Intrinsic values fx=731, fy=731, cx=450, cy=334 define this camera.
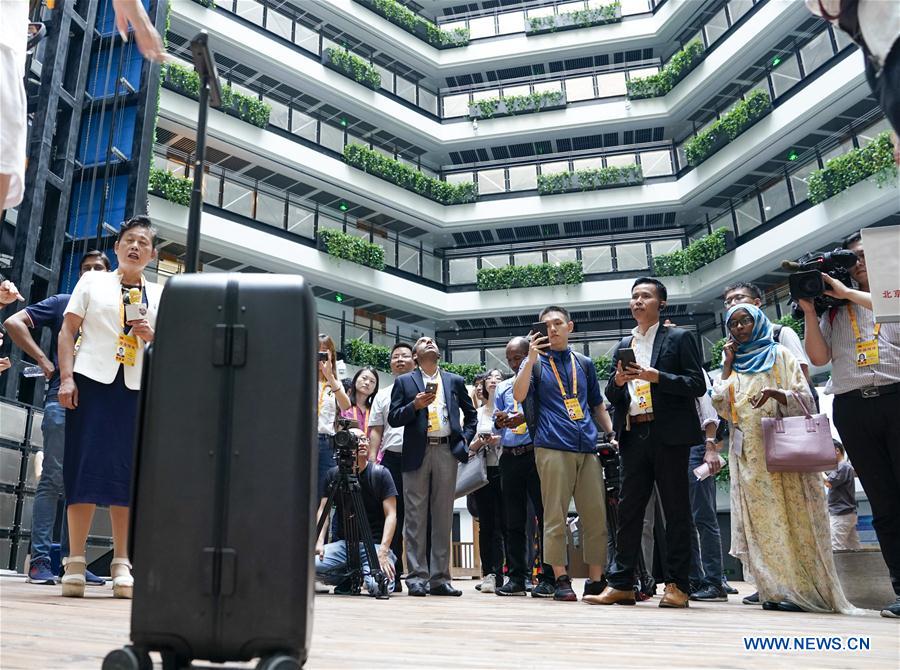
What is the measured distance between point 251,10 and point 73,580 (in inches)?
895

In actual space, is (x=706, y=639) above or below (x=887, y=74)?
below

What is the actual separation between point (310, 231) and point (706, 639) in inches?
864

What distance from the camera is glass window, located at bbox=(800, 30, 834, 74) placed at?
18.9 metres

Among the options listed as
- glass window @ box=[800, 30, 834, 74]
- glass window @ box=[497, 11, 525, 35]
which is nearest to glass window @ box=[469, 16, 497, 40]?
glass window @ box=[497, 11, 525, 35]

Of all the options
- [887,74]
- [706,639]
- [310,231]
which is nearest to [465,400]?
[706,639]

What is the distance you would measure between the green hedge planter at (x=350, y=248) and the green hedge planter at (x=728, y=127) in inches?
401

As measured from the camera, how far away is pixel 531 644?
189cm

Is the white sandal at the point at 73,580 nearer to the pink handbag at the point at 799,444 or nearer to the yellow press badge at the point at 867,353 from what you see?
the pink handbag at the point at 799,444

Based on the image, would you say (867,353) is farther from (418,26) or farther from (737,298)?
(418,26)

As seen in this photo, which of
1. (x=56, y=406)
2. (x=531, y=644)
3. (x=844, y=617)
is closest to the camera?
(x=531, y=644)

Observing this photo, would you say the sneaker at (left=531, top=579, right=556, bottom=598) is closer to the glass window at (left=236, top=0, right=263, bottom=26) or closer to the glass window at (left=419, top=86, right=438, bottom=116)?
the glass window at (left=236, top=0, right=263, bottom=26)

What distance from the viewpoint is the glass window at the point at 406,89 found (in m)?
26.0

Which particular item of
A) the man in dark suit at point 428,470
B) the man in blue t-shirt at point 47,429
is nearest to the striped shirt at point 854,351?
the man in dark suit at point 428,470

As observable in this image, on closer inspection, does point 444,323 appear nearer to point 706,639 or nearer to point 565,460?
point 565,460
